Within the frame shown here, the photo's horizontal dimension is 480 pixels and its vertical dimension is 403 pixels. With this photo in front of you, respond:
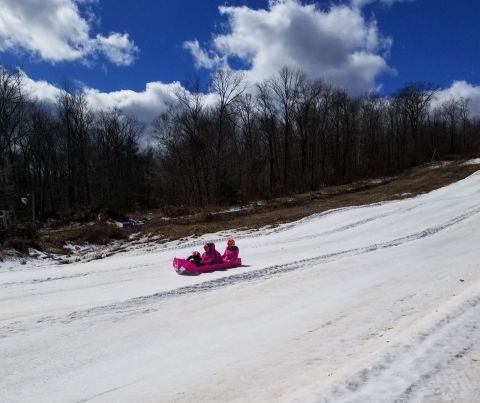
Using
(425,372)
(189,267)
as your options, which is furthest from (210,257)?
(425,372)

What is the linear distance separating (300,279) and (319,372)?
503 centimetres

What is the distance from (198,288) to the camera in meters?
9.50

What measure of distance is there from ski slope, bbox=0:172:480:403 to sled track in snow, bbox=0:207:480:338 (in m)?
0.04

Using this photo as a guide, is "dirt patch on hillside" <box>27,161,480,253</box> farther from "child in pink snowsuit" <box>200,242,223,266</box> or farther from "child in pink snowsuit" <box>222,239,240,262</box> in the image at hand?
"child in pink snowsuit" <box>200,242,223,266</box>

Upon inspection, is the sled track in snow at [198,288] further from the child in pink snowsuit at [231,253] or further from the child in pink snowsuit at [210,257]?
the child in pink snowsuit at [210,257]

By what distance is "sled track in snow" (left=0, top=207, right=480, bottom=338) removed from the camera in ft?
24.8

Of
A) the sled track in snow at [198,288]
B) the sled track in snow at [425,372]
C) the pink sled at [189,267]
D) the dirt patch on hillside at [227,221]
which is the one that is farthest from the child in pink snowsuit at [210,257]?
the dirt patch on hillside at [227,221]

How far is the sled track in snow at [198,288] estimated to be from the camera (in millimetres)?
7570

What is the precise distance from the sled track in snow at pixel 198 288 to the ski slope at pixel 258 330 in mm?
39

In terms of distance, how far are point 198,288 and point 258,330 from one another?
294cm

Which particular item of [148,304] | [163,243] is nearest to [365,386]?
[148,304]

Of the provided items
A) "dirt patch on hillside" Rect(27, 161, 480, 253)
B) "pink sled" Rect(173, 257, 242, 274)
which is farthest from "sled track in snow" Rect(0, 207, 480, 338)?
"dirt patch on hillside" Rect(27, 161, 480, 253)

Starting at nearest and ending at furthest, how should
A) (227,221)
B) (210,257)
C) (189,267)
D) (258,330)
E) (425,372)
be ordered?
1. (425,372)
2. (258,330)
3. (189,267)
4. (210,257)
5. (227,221)

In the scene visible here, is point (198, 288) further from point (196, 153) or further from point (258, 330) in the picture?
point (196, 153)
